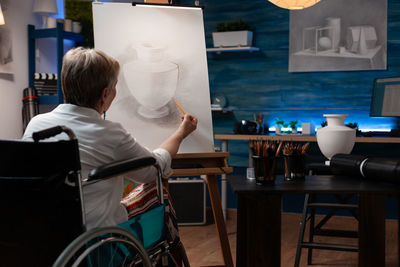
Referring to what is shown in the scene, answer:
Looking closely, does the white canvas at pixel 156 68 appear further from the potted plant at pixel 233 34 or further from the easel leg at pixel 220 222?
the potted plant at pixel 233 34

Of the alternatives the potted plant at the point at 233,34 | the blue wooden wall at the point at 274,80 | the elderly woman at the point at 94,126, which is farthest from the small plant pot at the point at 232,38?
the elderly woman at the point at 94,126

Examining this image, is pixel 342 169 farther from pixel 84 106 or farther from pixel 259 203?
pixel 84 106

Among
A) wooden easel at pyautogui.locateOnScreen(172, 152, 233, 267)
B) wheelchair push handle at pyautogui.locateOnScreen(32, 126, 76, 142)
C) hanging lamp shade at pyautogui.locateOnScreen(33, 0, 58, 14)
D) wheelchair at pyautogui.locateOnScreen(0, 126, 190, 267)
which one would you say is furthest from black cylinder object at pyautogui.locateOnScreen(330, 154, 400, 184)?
hanging lamp shade at pyautogui.locateOnScreen(33, 0, 58, 14)

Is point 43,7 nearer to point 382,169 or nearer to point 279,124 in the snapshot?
point 279,124

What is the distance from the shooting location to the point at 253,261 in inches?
63.8

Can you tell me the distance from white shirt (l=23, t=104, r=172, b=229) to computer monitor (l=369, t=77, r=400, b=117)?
2828 millimetres

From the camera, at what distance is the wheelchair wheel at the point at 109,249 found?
1.30m

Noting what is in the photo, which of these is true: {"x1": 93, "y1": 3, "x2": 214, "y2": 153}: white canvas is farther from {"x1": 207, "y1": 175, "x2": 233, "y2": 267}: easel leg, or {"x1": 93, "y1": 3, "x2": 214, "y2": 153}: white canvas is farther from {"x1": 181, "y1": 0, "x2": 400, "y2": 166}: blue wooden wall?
{"x1": 181, "y1": 0, "x2": 400, "y2": 166}: blue wooden wall

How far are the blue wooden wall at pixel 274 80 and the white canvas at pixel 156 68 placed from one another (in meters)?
1.96

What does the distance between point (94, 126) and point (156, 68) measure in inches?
Result: 39.1

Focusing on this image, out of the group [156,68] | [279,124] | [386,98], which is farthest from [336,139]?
[279,124]

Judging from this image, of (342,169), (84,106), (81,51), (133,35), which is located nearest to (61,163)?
(84,106)

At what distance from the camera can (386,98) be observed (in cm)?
388

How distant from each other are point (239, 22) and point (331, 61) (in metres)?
0.91
